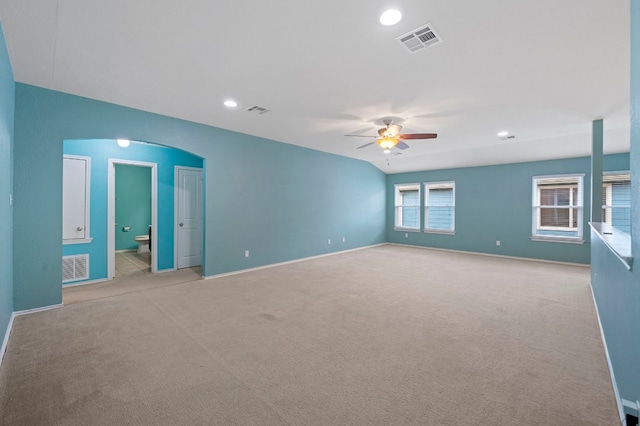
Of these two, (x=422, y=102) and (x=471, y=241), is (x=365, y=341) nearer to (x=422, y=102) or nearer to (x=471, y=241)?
(x=422, y=102)

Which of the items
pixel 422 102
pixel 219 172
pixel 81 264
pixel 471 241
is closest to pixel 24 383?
pixel 81 264

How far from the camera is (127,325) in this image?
3.02 metres

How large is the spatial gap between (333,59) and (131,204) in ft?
26.0

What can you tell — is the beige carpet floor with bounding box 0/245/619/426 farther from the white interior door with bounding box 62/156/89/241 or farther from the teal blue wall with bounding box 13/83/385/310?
the white interior door with bounding box 62/156/89/241

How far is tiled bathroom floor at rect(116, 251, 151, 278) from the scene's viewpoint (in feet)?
18.0

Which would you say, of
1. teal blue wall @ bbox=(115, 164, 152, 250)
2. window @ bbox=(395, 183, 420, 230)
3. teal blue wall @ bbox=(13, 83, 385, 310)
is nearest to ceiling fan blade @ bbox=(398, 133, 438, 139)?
teal blue wall @ bbox=(13, 83, 385, 310)

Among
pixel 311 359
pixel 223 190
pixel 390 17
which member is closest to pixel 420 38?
pixel 390 17

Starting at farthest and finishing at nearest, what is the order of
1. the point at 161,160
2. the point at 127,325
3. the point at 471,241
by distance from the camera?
the point at 471,241
the point at 161,160
the point at 127,325

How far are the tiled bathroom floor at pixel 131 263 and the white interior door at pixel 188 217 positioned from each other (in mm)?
756

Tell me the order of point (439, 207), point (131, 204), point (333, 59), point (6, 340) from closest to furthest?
1. point (6, 340)
2. point (333, 59)
3. point (131, 204)
4. point (439, 207)

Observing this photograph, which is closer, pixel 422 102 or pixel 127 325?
pixel 127 325

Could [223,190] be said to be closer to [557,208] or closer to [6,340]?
[6,340]

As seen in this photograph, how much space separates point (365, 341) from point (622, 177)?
6.84 m

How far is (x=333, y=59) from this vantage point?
2734 millimetres
